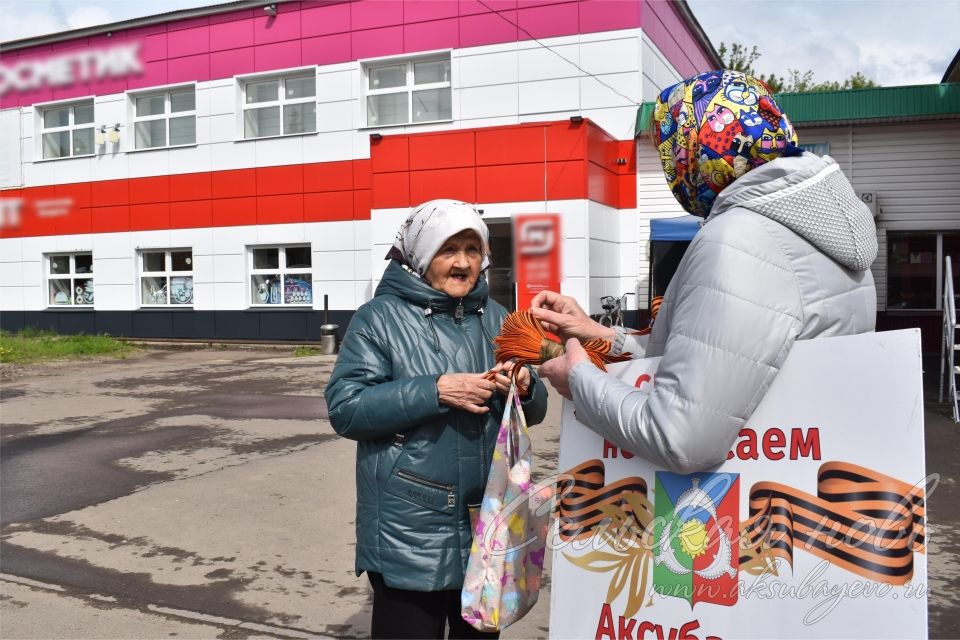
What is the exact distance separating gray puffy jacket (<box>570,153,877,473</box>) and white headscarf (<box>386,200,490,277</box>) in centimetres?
91

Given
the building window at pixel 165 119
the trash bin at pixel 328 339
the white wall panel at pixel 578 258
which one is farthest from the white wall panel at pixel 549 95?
the building window at pixel 165 119

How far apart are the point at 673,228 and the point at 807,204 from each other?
46.0ft

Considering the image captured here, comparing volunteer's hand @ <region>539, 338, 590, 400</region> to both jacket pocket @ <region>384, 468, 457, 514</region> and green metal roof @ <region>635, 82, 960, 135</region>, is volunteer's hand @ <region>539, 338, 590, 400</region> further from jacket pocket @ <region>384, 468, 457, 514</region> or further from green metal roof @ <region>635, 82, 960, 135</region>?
green metal roof @ <region>635, 82, 960, 135</region>

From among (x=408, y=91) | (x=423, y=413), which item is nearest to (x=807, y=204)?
(x=423, y=413)

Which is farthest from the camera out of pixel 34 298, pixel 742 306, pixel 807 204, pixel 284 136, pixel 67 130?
pixel 34 298

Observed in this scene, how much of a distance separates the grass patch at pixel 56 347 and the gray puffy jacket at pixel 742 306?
17.6 metres

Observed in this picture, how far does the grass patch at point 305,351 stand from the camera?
1791 centimetres

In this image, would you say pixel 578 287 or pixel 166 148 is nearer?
pixel 578 287

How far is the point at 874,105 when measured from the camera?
15867mm

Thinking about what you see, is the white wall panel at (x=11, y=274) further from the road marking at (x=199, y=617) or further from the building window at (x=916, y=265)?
the building window at (x=916, y=265)

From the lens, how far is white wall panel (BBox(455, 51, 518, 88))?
57.2ft

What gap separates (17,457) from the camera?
303 inches

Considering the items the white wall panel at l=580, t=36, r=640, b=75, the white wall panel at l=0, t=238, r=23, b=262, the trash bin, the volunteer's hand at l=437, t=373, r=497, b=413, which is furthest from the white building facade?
the volunteer's hand at l=437, t=373, r=497, b=413

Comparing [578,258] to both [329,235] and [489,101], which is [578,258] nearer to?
[489,101]
